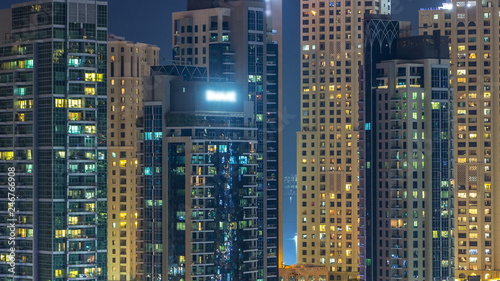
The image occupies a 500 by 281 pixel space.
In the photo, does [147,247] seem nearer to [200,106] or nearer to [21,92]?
[200,106]

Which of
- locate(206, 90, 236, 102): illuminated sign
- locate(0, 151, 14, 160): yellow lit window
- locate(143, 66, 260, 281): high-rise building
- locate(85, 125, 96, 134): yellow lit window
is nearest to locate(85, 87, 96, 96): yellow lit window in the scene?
locate(85, 125, 96, 134): yellow lit window

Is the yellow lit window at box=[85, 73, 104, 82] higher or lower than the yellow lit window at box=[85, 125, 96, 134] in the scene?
higher

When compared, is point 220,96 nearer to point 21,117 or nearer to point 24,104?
point 24,104

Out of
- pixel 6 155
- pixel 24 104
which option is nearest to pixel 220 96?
pixel 24 104

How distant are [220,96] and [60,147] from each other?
98.7ft

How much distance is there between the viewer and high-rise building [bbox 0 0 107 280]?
6225 inches

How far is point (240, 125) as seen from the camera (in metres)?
185

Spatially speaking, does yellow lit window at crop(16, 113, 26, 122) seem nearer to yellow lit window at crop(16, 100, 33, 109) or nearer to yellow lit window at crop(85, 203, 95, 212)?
yellow lit window at crop(16, 100, 33, 109)

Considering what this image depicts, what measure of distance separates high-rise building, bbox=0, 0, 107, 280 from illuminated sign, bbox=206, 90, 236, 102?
24361mm

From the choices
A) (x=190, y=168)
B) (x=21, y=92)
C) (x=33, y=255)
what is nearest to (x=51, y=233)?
(x=33, y=255)

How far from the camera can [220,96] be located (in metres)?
184

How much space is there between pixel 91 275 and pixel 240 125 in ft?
112

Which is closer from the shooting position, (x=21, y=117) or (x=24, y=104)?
(x=24, y=104)

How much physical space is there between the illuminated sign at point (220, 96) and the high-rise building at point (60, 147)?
24.4 metres
